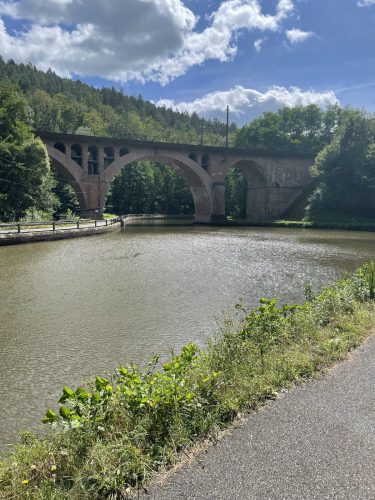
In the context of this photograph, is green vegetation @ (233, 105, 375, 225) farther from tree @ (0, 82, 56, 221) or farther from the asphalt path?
the asphalt path

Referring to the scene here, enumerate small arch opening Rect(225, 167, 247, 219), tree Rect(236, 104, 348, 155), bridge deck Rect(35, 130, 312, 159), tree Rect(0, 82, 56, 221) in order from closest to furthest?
tree Rect(0, 82, 56, 221) → bridge deck Rect(35, 130, 312, 159) → small arch opening Rect(225, 167, 247, 219) → tree Rect(236, 104, 348, 155)

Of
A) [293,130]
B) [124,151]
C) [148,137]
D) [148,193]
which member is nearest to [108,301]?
[124,151]

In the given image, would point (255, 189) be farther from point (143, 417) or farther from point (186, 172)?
point (143, 417)

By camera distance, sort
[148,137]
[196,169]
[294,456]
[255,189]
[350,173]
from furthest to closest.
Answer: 1. [148,137]
2. [255,189]
3. [196,169]
4. [350,173]
5. [294,456]

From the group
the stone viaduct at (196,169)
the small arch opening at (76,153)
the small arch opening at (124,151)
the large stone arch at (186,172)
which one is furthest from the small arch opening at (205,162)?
the small arch opening at (76,153)

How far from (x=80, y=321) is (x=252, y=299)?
4.93 metres

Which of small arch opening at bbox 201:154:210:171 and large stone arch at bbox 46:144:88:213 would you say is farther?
small arch opening at bbox 201:154:210:171

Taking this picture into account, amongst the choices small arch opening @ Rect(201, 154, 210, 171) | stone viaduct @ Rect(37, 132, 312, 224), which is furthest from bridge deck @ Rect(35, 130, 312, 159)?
small arch opening @ Rect(201, 154, 210, 171)

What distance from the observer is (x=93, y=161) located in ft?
163

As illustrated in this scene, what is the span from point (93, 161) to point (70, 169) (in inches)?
149

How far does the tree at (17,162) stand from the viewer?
31969 millimetres

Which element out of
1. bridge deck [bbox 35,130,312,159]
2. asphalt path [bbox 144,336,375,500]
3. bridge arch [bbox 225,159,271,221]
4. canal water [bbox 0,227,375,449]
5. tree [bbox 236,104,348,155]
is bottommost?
canal water [bbox 0,227,375,449]

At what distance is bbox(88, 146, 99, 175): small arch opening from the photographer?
4997 centimetres

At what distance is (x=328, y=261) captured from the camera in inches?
759
